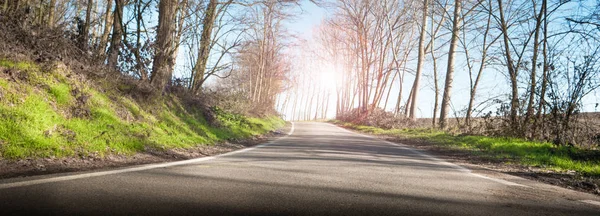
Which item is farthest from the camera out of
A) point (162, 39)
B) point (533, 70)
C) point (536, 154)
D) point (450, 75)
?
point (450, 75)

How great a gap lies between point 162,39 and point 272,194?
27.0 feet

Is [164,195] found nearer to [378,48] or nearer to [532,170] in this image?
[532,170]

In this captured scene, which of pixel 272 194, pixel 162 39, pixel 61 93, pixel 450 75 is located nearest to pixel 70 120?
pixel 61 93

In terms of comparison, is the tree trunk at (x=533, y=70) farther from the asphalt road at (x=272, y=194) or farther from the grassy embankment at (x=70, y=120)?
the grassy embankment at (x=70, y=120)

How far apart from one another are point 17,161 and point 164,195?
2453 millimetres

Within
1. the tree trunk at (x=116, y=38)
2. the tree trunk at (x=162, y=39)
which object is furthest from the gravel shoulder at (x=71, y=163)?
the tree trunk at (x=162, y=39)

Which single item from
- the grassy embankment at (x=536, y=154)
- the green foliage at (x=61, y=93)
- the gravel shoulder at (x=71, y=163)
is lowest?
the gravel shoulder at (x=71, y=163)

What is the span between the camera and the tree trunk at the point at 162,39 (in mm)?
9977

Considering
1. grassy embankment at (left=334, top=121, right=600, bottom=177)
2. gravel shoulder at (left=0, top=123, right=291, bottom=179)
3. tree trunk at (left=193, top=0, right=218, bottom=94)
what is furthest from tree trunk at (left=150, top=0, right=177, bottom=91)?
grassy embankment at (left=334, top=121, right=600, bottom=177)

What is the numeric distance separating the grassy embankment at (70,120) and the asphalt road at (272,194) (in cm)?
136

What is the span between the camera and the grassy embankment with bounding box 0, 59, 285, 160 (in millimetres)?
4672

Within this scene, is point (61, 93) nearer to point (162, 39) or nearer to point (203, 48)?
point (162, 39)

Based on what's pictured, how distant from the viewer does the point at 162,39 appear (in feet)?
32.9

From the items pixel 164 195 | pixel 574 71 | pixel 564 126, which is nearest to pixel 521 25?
pixel 574 71
